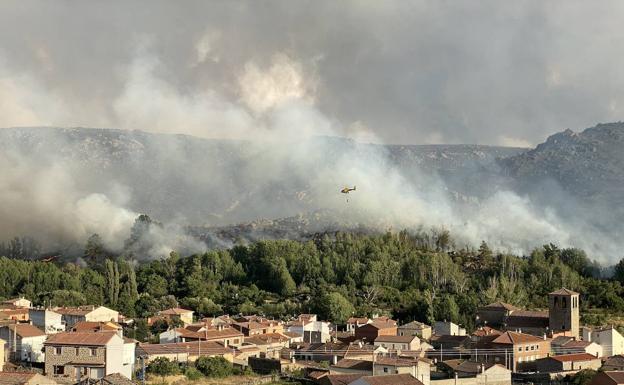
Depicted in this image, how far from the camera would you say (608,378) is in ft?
142

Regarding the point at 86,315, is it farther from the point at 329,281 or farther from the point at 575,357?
the point at 575,357

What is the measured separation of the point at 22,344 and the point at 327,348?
16.7 meters

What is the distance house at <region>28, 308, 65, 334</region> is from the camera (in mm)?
61469

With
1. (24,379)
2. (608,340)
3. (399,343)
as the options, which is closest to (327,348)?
(399,343)

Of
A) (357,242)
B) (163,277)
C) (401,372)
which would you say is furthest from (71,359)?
(357,242)

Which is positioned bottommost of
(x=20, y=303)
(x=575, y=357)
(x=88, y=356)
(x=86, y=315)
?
(x=575, y=357)

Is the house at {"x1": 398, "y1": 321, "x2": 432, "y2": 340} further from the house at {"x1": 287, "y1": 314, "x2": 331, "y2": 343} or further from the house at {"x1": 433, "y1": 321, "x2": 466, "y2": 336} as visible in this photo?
the house at {"x1": 287, "y1": 314, "x2": 331, "y2": 343}

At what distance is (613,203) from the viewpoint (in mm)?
148375

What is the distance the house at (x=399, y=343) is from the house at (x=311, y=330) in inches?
208

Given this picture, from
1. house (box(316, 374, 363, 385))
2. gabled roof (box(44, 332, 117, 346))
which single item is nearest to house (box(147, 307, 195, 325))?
gabled roof (box(44, 332, 117, 346))

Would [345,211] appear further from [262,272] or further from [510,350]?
[510,350]

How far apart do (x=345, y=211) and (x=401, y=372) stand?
71.2m

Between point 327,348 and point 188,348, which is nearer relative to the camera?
point 188,348

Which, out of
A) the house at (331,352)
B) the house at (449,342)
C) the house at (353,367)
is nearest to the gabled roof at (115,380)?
the house at (353,367)
